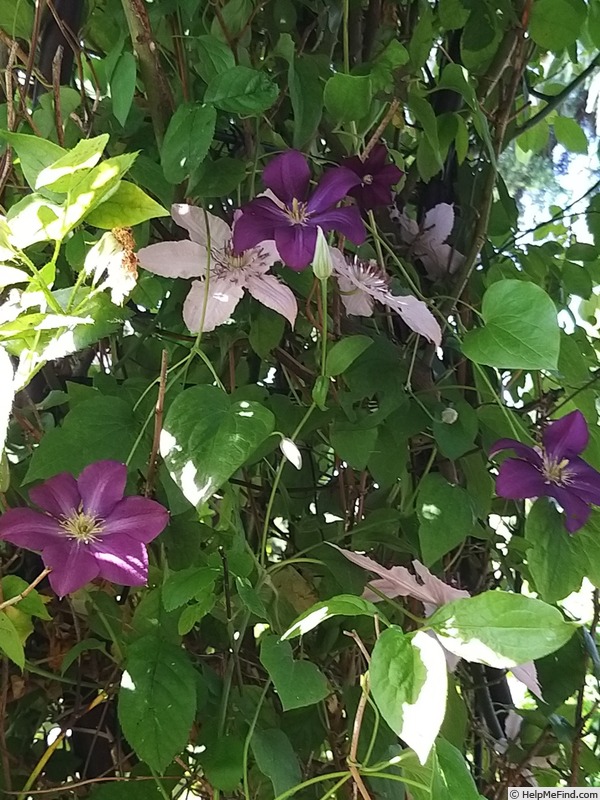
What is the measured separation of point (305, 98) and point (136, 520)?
0.28m

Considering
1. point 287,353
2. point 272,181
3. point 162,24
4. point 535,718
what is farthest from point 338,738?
point 162,24

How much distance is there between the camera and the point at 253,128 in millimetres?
514

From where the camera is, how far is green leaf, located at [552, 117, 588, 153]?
835mm

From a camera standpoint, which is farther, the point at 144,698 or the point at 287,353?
the point at 287,353

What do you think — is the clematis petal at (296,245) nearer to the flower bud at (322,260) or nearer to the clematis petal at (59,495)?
the flower bud at (322,260)

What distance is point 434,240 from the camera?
0.63 meters

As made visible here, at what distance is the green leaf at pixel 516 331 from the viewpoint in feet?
1.30

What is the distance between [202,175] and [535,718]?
0.50 metres

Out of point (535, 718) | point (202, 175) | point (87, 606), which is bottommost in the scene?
point (535, 718)

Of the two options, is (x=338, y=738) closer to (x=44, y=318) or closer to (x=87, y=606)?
(x=87, y=606)


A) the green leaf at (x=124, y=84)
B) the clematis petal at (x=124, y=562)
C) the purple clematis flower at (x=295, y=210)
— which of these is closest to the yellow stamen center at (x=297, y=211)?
the purple clematis flower at (x=295, y=210)

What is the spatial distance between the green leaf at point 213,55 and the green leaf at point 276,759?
1.29 feet

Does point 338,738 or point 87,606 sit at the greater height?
point 87,606

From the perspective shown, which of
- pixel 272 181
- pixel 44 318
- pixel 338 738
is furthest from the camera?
pixel 338 738
